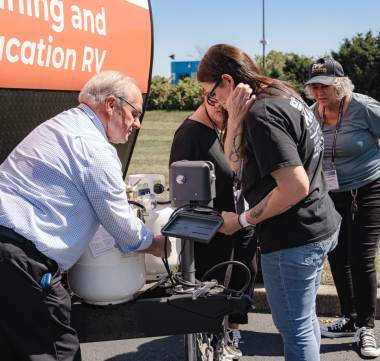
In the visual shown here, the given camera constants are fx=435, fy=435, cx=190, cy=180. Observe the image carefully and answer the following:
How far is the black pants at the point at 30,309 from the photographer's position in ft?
5.29

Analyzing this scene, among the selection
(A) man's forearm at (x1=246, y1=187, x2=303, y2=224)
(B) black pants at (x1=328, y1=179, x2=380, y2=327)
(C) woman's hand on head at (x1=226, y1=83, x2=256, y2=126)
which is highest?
(C) woman's hand on head at (x1=226, y1=83, x2=256, y2=126)

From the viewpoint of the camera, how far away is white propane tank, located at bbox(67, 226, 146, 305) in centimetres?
190

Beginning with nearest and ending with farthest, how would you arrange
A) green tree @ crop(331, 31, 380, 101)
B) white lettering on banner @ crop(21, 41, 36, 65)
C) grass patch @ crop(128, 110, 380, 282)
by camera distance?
white lettering on banner @ crop(21, 41, 36, 65), grass patch @ crop(128, 110, 380, 282), green tree @ crop(331, 31, 380, 101)

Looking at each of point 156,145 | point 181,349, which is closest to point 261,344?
point 181,349

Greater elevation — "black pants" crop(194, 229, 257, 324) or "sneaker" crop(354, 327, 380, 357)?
"black pants" crop(194, 229, 257, 324)

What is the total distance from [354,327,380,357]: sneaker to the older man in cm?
194

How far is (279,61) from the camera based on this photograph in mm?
39500

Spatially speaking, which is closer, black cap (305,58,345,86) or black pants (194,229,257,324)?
black pants (194,229,257,324)

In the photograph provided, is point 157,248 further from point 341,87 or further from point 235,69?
point 341,87

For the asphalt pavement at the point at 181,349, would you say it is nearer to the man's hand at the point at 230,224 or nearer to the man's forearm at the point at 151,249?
the man's forearm at the point at 151,249

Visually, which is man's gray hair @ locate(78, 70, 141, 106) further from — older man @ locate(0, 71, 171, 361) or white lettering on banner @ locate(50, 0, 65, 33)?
white lettering on banner @ locate(50, 0, 65, 33)

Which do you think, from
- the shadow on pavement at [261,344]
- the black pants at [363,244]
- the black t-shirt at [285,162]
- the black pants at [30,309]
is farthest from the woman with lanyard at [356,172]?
the black pants at [30,309]

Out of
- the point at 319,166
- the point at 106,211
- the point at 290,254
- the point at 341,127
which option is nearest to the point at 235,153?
the point at 319,166

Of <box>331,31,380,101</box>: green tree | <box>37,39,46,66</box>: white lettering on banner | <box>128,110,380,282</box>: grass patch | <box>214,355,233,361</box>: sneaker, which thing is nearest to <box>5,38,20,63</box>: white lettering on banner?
<box>37,39,46,66</box>: white lettering on banner
